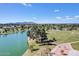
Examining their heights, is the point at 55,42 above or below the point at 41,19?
below

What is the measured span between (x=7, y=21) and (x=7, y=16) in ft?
0.13

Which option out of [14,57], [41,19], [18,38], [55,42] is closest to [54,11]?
[41,19]

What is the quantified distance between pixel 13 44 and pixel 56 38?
1.09 feet

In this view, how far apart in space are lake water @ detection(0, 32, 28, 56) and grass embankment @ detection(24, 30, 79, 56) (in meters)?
0.06

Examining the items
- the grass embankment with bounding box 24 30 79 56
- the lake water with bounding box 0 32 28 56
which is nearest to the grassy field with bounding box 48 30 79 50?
the grass embankment with bounding box 24 30 79 56

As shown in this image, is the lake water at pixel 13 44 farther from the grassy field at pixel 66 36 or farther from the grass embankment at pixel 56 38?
the grassy field at pixel 66 36

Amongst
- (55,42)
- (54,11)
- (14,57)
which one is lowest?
(14,57)

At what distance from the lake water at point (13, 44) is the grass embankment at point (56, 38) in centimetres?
6

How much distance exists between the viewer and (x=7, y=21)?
146 cm

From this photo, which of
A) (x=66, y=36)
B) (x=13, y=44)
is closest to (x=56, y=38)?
(x=66, y=36)

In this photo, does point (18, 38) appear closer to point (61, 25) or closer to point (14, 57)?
point (14, 57)

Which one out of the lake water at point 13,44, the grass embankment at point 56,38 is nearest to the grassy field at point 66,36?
the grass embankment at point 56,38

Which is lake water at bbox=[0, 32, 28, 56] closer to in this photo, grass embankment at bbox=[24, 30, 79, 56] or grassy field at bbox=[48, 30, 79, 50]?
grass embankment at bbox=[24, 30, 79, 56]

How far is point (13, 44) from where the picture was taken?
4.76 feet
